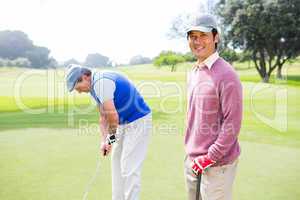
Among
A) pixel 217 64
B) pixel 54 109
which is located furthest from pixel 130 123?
pixel 54 109

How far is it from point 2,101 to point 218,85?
9.91 meters

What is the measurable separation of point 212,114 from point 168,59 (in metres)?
17.7

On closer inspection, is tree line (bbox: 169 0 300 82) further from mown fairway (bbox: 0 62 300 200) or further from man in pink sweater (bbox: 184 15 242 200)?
man in pink sweater (bbox: 184 15 242 200)

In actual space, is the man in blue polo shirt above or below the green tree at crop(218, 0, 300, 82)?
below

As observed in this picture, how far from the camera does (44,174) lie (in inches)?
163

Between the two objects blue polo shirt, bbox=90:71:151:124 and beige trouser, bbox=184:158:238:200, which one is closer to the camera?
beige trouser, bbox=184:158:238:200

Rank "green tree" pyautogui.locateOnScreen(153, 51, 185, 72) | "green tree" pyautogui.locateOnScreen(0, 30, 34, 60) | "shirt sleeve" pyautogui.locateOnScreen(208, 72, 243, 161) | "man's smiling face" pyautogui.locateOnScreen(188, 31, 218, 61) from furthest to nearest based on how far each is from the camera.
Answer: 1. "green tree" pyautogui.locateOnScreen(153, 51, 185, 72)
2. "green tree" pyautogui.locateOnScreen(0, 30, 34, 60)
3. "man's smiling face" pyautogui.locateOnScreen(188, 31, 218, 61)
4. "shirt sleeve" pyautogui.locateOnScreen(208, 72, 243, 161)

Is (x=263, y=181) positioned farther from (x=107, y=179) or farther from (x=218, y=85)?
(x=218, y=85)

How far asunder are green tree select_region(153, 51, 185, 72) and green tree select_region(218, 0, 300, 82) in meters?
4.48

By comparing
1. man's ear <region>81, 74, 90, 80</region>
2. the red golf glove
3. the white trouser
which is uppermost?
man's ear <region>81, 74, 90, 80</region>

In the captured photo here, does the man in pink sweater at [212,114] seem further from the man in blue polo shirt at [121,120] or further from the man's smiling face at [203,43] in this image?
the man in blue polo shirt at [121,120]

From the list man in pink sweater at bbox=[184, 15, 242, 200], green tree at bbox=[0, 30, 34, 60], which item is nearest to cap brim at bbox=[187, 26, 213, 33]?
man in pink sweater at bbox=[184, 15, 242, 200]

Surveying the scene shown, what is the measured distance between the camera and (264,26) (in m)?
21.6

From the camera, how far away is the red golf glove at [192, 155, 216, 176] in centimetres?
193
